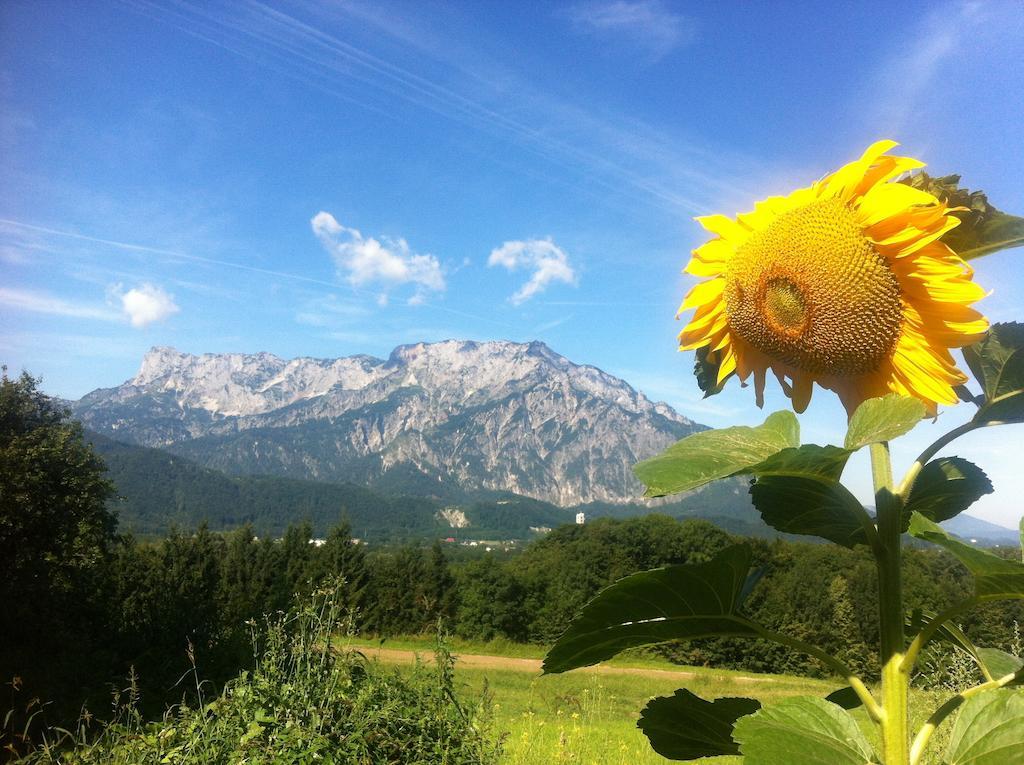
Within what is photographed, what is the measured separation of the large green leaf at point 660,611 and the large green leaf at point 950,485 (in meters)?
0.24

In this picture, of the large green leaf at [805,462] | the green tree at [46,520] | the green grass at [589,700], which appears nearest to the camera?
the large green leaf at [805,462]

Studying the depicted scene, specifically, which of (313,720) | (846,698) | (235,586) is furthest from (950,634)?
(235,586)

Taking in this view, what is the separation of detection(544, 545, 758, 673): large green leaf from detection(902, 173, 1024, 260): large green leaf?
1.45 feet

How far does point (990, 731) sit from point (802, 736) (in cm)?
20

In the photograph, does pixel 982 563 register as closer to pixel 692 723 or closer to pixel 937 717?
pixel 937 717

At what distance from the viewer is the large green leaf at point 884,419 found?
69 cm

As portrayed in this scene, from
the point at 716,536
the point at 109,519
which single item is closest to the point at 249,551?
the point at 109,519

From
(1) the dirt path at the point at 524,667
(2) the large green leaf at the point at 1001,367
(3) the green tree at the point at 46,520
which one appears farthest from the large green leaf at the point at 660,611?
(1) the dirt path at the point at 524,667

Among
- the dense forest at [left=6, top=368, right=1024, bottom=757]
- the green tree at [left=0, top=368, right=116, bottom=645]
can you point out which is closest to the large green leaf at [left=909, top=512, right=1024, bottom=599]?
the dense forest at [left=6, top=368, right=1024, bottom=757]

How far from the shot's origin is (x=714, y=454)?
75 cm

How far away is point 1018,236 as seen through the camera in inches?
31.0

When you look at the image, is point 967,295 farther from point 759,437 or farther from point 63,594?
point 63,594

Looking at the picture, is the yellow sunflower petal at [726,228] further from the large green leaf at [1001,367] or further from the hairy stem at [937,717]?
the hairy stem at [937,717]

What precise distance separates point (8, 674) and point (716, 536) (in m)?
36.5
